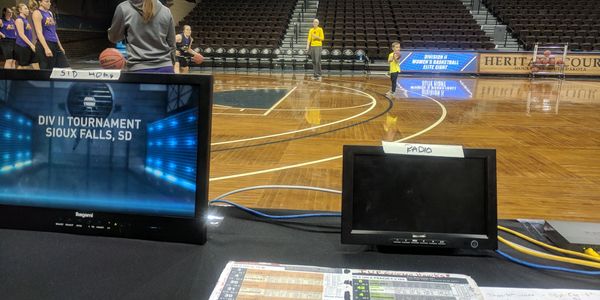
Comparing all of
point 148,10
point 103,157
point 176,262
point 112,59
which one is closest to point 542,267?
point 176,262

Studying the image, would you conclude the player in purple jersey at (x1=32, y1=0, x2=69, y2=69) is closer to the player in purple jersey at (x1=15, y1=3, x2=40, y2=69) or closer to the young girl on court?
the player in purple jersey at (x1=15, y1=3, x2=40, y2=69)

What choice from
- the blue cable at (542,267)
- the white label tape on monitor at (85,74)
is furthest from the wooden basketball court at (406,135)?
the white label tape on monitor at (85,74)

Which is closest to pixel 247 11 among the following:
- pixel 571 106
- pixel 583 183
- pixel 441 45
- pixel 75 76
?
pixel 441 45

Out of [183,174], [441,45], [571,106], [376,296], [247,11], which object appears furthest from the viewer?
[247,11]

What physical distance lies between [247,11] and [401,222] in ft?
65.2

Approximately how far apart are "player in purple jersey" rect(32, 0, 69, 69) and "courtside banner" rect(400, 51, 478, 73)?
1144 cm

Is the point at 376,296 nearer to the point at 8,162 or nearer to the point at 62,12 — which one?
the point at 8,162

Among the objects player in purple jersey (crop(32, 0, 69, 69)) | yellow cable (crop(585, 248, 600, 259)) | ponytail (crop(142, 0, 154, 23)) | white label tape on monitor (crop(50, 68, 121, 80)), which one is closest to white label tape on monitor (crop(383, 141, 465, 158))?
yellow cable (crop(585, 248, 600, 259))

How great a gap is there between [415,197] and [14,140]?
1.04 metres

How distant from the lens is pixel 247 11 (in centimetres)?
1989

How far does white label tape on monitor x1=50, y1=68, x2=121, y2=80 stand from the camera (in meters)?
1.15

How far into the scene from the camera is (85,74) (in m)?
1.17

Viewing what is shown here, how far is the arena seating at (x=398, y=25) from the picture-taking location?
1661 centimetres

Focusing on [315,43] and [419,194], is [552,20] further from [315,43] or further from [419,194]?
[419,194]
